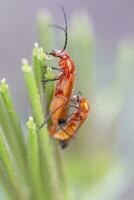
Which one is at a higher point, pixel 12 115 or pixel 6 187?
pixel 12 115

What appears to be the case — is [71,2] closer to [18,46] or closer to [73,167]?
[18,46]

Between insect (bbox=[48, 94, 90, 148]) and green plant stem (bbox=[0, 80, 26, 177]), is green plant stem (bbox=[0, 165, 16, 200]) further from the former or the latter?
insect (bbox=[48, 94, 90, 148])

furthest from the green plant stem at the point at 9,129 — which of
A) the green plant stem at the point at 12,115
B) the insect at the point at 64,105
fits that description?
the insect at the point at 64,105

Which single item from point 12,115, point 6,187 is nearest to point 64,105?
point 12,115

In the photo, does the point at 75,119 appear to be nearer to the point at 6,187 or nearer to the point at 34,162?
the point at 34,162

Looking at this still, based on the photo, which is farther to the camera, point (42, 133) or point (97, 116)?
point (97, 116)

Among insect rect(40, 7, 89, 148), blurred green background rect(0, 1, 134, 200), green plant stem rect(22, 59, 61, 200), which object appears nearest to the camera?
green plant stem rect(22, 59, 61, 200)

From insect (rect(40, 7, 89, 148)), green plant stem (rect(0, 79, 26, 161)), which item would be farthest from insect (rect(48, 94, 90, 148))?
green plant stem (rect(0, 79, 26, 161))
